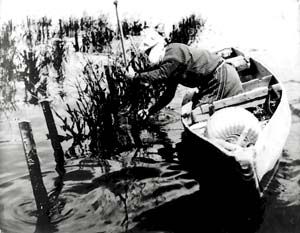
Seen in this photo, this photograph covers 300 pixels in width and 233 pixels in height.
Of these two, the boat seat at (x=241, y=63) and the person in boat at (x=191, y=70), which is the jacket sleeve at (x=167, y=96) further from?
the boat seat at (x=241, y=63)

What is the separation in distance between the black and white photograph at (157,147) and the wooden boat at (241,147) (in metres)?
0.01

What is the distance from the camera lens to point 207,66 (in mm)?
4438

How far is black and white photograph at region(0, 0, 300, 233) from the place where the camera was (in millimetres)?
3412

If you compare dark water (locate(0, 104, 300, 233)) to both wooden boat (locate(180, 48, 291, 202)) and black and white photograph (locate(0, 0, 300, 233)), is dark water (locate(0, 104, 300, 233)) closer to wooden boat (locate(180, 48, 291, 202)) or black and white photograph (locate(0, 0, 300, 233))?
black and white photograph (locate(0, 0, 300, 233))

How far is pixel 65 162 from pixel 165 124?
1813 mm

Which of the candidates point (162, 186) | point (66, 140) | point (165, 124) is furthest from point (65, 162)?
point (165, 124)

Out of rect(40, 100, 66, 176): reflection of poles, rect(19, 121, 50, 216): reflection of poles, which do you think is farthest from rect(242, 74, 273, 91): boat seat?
rect(19, 121, 50, 216): reflection of poles

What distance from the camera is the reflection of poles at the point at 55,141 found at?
430cm

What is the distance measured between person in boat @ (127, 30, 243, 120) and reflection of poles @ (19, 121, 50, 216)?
5.17ft

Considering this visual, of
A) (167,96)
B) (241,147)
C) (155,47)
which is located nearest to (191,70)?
(155,47)

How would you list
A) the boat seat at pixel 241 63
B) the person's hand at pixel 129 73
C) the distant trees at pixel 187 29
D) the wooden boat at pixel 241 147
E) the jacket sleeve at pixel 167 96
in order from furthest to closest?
the distant trees at pixel 187 29 → the boat seat at pixel 241 63 → the person's hand at pixel 129 73 → the jacket sleeve at pixel 167 96 → the wooden boat at pixel 241 147

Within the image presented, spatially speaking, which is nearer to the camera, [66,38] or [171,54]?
[171,54]

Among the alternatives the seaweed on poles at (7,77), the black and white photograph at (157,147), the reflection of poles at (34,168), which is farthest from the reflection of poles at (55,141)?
the seaweed on poles at (7,77)

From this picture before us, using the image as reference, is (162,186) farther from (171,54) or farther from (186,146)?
(171,54)
